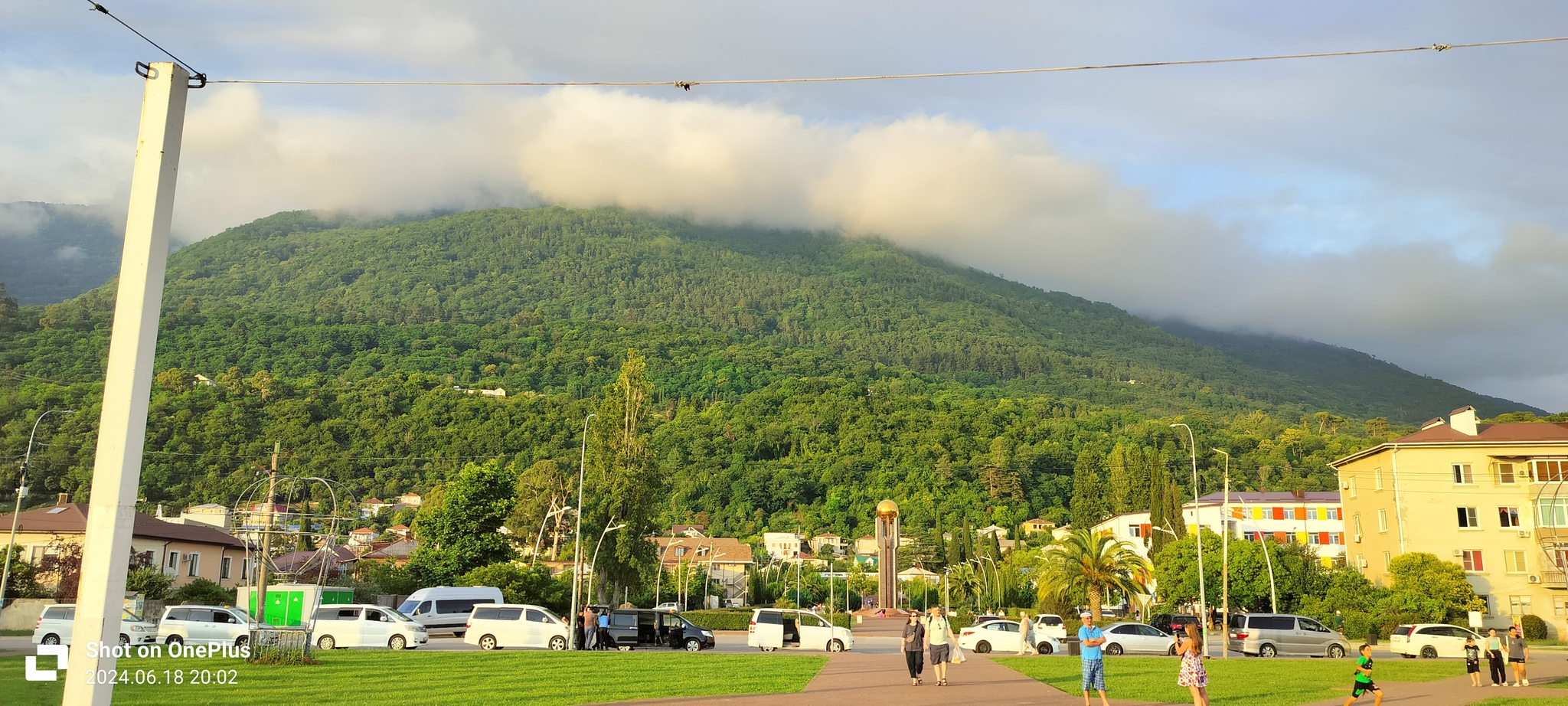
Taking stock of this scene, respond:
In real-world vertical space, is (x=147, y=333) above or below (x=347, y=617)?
above

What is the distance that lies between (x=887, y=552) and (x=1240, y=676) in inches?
3481

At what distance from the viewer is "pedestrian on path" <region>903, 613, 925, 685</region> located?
21.1 metres

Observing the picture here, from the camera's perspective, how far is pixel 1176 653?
123 feet

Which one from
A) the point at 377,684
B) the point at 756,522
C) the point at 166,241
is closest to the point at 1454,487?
the point at 377,684

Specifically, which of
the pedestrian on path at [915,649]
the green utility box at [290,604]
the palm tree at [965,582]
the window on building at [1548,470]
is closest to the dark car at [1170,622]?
the pedestrian on path at [915,649]

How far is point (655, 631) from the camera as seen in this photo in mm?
38938

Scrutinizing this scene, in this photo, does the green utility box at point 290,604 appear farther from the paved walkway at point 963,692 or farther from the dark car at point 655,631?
the paved walkway at point 963,692

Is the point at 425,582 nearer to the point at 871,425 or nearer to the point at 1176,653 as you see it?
the point at 1176,653

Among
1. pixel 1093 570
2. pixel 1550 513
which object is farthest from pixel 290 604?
pixel 1550 513

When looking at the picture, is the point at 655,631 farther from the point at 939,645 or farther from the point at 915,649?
the point at 939,645

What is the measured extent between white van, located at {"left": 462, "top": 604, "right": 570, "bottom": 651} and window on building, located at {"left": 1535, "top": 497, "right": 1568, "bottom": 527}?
5204 cm

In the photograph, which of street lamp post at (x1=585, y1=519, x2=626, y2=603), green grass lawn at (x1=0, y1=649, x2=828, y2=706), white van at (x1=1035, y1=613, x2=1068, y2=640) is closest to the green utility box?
green grass lawn at (x1=0, y1=649, x2=828, y2=706)

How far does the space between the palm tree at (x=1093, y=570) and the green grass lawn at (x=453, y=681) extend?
2927 cm

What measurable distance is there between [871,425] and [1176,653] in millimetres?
126971
